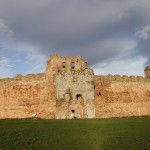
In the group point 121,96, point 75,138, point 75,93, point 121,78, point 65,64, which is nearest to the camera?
point 75,138

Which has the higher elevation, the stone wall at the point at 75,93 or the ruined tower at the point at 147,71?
the ruined tower at the point at 147,71

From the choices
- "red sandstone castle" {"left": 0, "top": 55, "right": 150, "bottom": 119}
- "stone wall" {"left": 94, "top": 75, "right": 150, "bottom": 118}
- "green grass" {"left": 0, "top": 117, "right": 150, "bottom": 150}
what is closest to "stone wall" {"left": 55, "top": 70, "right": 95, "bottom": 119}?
"red sandstone castle" {"left": 0, "top": 55, "right": 150, "bottom": 119}

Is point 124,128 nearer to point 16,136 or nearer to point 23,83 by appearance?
point 16,136

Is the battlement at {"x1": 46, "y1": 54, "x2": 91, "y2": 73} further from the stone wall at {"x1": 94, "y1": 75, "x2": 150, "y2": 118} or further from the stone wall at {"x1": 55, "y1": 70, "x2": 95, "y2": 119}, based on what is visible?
the stone wall at {"x1": 94, "y1": 75, "x2": 150, "y2": 118}

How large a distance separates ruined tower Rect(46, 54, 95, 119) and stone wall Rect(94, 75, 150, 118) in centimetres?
100

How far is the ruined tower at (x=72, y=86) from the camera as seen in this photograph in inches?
1417

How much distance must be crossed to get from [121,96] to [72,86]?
563 centimetres

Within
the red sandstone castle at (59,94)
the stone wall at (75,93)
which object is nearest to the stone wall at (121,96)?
the red sandstone castle at (59,94)

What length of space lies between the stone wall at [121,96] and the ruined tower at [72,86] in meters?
1.00

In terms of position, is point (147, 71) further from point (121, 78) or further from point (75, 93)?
point (75, 93)

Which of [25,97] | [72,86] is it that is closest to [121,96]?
[72,86]

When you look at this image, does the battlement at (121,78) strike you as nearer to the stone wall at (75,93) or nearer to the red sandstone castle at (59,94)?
the red sandstone castle at (59,94)

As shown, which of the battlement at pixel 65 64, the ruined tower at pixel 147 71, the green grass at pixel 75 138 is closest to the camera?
the green grass at pixel 75 138

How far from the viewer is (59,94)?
36.4m
